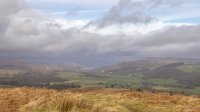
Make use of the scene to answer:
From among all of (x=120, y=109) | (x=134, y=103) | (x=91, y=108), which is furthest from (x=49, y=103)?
(x=134, y=103)

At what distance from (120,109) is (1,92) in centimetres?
1185

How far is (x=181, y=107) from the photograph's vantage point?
88.5 feet

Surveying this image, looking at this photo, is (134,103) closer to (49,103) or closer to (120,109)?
(120,109)

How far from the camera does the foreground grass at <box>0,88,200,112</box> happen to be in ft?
75.7

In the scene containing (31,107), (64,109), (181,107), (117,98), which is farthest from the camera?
(117,98)

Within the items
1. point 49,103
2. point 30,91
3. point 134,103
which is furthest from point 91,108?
point 30,91

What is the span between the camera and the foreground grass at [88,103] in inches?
909

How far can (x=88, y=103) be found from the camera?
24.0 metres

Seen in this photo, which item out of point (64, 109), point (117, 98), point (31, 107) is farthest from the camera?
point (117, 98)

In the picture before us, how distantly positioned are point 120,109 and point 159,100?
7.28m

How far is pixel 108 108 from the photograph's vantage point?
23.1m

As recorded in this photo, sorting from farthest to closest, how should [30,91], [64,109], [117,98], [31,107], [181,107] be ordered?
1. [30,91]
2. [117,98]
3. [181,107]
4. [31,107]
5. [64,109]

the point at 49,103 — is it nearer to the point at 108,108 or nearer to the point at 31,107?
the point at 31,107

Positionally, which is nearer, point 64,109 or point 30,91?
point 64,109
